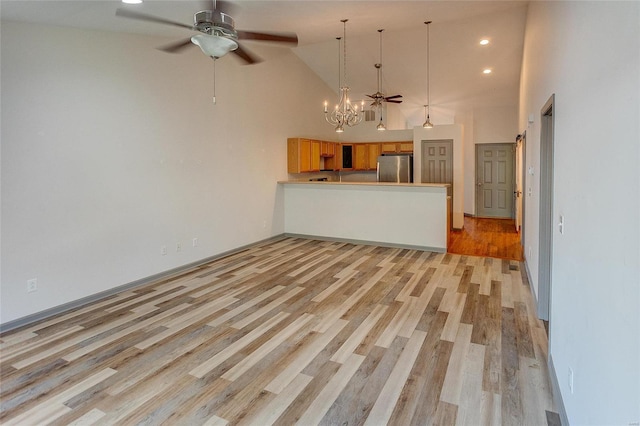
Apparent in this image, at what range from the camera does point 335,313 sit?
3654mm

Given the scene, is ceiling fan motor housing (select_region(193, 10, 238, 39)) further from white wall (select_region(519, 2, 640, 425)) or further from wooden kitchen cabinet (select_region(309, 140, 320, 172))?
wooden kitchen cabinet (select_region(309, 140, 320, 172))

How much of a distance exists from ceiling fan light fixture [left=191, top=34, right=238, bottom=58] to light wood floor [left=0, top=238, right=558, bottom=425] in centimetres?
235

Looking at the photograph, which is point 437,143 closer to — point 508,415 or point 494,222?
point 494,222

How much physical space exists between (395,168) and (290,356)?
23.5ft

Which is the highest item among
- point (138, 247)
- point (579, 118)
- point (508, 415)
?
point (579, 118)

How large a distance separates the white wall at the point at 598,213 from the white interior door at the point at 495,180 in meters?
7.93

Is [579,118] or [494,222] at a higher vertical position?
[579,118]

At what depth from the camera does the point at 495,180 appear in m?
9.92

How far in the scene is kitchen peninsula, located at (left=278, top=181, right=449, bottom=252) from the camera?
244 inches

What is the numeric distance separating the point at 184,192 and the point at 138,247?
3.35 feet

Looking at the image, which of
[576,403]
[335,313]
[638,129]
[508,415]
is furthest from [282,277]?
[638,129]

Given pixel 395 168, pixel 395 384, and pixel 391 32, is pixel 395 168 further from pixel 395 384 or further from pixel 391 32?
pixel 395 384

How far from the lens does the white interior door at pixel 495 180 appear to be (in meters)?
9.70

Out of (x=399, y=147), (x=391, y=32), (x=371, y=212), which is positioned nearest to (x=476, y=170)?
(x=399, y=147)
